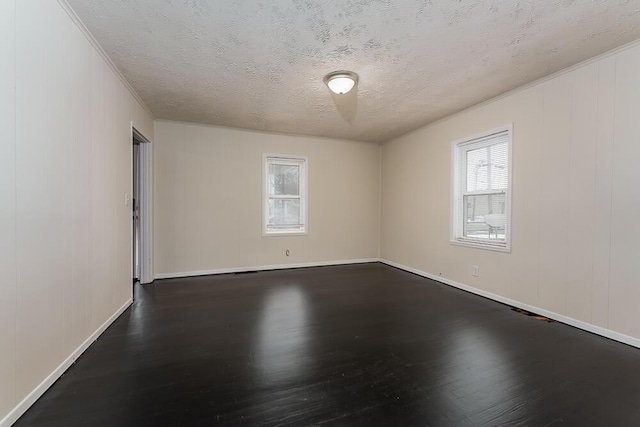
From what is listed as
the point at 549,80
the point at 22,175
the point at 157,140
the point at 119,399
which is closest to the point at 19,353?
the point at 119,399

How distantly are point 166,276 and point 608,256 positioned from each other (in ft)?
17.4

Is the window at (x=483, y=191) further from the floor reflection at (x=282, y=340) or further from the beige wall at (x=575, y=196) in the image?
the floor reflection at (x=282, y=340)

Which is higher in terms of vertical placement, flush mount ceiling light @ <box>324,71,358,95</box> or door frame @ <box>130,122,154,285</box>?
flush mount ceiling light @ <box>324,71,358,95</box>

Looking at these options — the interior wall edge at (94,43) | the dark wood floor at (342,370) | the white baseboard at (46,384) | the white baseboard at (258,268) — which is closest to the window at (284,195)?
the white baseboard at (258,268)

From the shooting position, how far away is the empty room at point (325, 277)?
61.1 inches

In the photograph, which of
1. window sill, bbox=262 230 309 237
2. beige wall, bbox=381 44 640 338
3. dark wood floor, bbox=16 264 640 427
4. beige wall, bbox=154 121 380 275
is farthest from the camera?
window sill, bbox=262 230 309 237

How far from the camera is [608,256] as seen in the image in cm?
241

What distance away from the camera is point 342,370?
75.1 inches

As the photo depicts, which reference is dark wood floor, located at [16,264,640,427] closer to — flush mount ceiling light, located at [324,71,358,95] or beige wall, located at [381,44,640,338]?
beige wall, located at [381,44,640,338]

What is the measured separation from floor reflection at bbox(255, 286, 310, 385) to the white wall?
1.30 metres

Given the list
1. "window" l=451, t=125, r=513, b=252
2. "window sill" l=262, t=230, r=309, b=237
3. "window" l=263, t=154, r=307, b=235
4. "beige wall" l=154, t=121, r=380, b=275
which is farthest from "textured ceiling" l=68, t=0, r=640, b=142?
"window sill" l=262, t=230, r=309, b=237

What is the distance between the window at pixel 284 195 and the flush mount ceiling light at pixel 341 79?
7.69ft

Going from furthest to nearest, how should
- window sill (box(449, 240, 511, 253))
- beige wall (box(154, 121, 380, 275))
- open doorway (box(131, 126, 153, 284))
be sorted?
beige wall (box(154, 121, 380, 275))
open doorway (box(131, 126, 153, 284))
window sill (box(449, 240, 511, 253))

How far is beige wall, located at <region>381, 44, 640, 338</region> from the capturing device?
2309mm
